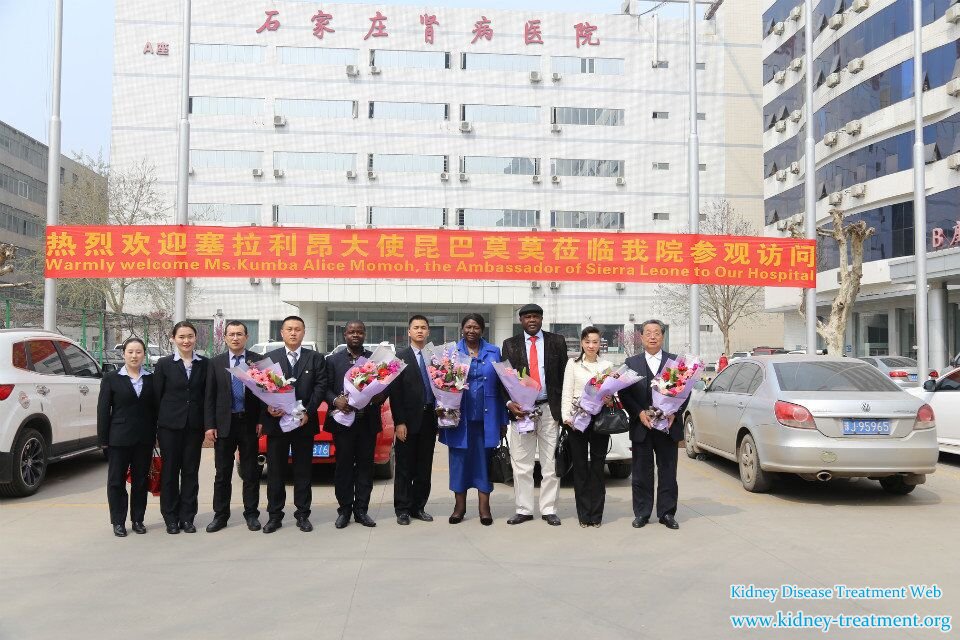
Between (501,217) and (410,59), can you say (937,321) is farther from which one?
(410,59)

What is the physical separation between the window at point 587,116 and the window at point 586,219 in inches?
214

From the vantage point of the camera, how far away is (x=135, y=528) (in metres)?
6.33

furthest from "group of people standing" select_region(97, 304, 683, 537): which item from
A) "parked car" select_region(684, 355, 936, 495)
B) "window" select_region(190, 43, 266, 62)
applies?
"window" select_region(190, 43, 266, 62)

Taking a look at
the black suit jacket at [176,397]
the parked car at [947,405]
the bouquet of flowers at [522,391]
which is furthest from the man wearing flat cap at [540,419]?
the parked car at [947,405]

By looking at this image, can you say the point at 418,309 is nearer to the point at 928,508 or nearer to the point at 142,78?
the point at 142,78

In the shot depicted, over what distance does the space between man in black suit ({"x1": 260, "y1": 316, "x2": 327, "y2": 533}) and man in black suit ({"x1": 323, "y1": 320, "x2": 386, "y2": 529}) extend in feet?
0.38

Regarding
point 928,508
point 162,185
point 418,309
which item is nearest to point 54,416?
point 928,508

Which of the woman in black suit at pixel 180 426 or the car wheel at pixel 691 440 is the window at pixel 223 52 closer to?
the car wheel at pixel 691 440

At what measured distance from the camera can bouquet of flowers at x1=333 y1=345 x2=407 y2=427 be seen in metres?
6.31

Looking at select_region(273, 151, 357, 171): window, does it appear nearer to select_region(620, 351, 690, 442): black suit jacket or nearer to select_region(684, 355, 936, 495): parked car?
select_region(684, 355, 936, 495): parked car

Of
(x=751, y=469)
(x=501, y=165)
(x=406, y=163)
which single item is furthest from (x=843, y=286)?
(x=406, y=163)

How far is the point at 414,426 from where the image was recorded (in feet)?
21.7

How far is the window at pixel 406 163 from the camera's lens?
150ft

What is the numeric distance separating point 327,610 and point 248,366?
8.29ft
